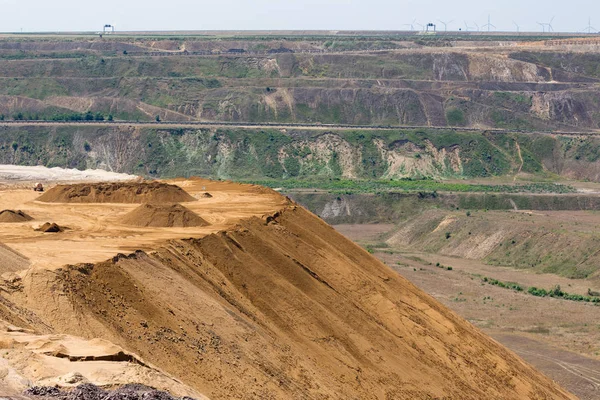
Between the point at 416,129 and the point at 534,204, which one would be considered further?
the point at 416,129

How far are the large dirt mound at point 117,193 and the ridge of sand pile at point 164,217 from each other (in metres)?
9.53

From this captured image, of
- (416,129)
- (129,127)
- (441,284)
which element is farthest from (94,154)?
(441,284)

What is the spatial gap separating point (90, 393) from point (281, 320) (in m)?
19.7

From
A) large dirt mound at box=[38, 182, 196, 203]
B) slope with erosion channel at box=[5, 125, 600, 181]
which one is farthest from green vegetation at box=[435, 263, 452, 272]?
slope with erosion channel at box=[5, 125, 600, 181]

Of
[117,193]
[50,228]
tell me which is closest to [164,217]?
[50,228]

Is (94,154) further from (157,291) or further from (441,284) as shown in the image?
(157,291)

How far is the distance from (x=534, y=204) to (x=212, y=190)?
224ft

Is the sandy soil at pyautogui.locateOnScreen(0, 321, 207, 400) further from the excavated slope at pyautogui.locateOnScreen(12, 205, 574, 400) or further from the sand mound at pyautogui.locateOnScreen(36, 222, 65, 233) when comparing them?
the sand mound at pyautogui.locateOnScreen(36, 222, 65, 233)

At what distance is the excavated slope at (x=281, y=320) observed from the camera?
33.4 metres

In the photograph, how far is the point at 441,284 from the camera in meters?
88.0

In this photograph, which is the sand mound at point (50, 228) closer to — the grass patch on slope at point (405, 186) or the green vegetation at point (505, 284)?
the green vegetation at point (505, 284)

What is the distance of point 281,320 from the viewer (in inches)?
1631

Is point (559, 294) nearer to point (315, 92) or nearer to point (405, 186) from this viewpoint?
point (405, 186)

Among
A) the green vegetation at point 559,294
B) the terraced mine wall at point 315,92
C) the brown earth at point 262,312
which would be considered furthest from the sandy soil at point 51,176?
the terraced mine wall at point 315,92
